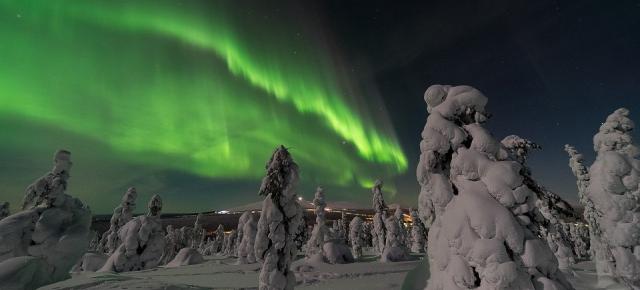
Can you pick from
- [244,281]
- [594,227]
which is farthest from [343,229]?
[594,227]

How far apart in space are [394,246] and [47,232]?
29.2 meters

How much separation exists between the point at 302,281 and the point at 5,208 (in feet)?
155

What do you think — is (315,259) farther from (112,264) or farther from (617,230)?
(617,230)

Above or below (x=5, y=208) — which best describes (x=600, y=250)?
below

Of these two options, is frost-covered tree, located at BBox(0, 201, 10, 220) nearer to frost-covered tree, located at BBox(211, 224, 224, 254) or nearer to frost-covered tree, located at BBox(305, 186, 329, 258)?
frost-covered tree, located at BBox(305, 186, 329, 258)

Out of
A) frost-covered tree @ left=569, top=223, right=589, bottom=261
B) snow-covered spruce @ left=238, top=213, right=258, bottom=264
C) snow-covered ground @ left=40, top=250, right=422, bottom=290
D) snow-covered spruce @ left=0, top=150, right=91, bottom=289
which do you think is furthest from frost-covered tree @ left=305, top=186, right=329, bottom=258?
frost-covered tree @ left=569, top=223, right=589, bottom=261

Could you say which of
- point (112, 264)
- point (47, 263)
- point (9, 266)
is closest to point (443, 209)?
point (9, 266)

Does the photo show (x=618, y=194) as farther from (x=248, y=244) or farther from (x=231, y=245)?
(x=231, y=245)

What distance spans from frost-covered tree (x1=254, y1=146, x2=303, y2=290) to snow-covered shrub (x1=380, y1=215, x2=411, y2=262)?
20989 mm

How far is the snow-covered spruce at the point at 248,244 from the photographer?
33031 millimetres

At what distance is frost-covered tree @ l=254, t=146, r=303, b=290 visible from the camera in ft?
39.4

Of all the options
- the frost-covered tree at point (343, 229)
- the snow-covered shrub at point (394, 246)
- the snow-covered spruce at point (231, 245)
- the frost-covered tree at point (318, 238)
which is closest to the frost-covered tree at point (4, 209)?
the snow-covered spruce at point (231, 245)

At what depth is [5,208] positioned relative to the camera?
40562 mm

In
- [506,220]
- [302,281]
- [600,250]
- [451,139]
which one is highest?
[451,139]
